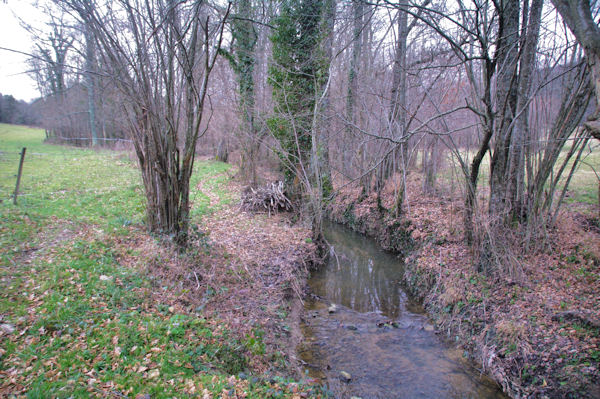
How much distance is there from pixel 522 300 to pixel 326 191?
6.32 m

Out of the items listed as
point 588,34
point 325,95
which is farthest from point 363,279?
point 588,34

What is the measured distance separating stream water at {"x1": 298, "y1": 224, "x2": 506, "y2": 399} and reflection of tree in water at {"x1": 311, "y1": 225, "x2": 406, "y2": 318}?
0.02 metres

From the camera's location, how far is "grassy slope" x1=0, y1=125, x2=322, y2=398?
331cm

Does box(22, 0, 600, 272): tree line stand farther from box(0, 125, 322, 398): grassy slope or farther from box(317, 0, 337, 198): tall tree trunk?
box(0, 125, 322, 398): grassy slope

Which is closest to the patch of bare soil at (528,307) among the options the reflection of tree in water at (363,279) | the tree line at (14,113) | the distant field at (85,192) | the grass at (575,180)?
the reflection of tree in water at (363,279)

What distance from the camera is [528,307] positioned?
5395mm

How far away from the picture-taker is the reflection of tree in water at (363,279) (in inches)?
287

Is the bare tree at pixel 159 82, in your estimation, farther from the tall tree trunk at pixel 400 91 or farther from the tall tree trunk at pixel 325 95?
the tall tree trunk at pixel 400 91

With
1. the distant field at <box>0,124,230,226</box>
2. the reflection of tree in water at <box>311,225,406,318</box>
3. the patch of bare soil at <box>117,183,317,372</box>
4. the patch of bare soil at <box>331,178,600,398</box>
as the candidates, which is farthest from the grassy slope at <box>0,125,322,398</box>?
the reflection of tree in water at <box>311,225,406,318</box>

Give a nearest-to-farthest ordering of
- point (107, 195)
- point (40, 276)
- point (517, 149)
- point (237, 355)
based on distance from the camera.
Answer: point (237, 355) < point (40, 276) < point (517, 149) < point (107, 195)

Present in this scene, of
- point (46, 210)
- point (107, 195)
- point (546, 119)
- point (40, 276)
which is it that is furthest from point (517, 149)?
point (107, 195)

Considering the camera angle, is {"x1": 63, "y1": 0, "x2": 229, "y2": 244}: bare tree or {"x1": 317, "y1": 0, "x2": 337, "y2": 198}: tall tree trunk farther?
{"x1": 317, "y1": 0, "x2": 337, "y2": 198}: tall tree trunk

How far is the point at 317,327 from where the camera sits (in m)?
6.14

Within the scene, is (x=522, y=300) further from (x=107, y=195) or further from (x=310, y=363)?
(x=107, y=195)
